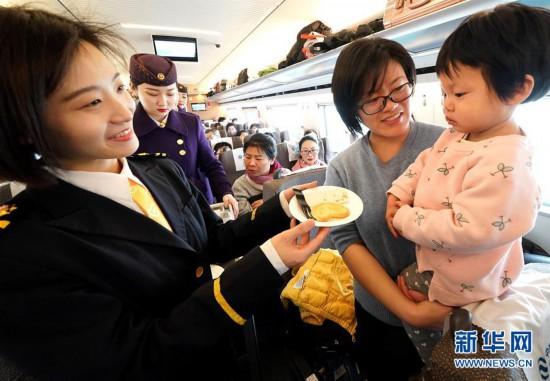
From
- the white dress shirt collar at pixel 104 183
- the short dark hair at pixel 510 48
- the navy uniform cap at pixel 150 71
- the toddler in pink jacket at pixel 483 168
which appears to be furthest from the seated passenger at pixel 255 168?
the short dark hair at pixel 510 48

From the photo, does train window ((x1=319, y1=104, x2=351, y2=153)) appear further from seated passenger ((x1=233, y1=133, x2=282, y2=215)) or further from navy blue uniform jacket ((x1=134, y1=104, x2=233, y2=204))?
navy blue uniform jacket ((x1=134, y1=104, x2=233, y2=204))

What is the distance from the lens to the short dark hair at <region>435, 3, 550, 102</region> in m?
0.70

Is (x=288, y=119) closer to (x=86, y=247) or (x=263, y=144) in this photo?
(x=263, y=144)

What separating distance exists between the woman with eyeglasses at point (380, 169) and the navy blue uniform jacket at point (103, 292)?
510 millimetres

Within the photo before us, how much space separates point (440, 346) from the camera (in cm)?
74

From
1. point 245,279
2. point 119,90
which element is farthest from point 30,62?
point 245,279

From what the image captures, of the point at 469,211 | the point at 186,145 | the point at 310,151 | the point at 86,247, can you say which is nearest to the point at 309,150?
the point at 310,151

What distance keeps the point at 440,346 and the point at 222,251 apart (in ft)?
2.85

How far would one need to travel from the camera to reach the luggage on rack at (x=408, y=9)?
1257mm

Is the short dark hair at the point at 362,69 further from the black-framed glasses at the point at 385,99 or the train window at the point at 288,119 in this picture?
the train window at the point at 288,119

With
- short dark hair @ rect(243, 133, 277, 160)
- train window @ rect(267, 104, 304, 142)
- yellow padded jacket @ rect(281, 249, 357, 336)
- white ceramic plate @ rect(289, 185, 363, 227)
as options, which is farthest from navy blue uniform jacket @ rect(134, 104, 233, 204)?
train window @ rect(267, 104, 304, 142)

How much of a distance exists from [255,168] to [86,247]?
2.50 metres

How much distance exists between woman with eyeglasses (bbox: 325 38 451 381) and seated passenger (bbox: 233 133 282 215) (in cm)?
198

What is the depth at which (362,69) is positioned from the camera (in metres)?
0.96
